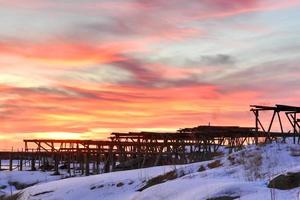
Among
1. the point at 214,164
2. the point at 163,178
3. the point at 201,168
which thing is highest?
the point at 214,164

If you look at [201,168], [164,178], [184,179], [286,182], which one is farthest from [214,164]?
[286,182]

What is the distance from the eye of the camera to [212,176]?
16.5m

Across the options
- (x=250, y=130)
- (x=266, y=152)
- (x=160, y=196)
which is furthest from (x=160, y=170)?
(x=250, y=130)

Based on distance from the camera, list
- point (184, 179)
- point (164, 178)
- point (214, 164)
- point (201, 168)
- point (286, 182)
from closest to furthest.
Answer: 1. point (286, 182)
2. point (184, 179)
3. point (164, 178)
4. point (201, 168)
5. point (214, 164)

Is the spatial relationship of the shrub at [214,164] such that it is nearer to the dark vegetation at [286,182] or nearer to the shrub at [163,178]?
the shrub at [163,178]

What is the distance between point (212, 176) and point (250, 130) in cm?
2826

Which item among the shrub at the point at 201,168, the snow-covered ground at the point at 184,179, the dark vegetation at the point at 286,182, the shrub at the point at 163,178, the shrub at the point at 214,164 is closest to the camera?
the dark vegetation at the point at 286,182

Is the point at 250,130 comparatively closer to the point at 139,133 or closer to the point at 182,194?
the point at 139,133

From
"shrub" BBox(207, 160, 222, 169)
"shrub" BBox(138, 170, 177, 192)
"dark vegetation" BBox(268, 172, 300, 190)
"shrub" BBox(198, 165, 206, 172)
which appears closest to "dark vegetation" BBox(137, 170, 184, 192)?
"shrub" BBox(138, 170, 177, 192)

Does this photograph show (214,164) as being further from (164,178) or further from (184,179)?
(184,179)

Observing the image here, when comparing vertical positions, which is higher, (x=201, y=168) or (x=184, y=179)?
(x=201, y=168)

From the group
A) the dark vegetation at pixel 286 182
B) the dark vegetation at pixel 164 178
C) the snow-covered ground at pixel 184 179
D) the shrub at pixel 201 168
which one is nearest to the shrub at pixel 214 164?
the snow-covered ground at pixel 184 179

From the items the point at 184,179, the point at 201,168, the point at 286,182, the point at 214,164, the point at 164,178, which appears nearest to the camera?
the point at 286,182

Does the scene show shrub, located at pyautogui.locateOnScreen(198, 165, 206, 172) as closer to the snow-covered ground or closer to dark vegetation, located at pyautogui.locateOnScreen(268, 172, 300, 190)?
the snow-covered ground
